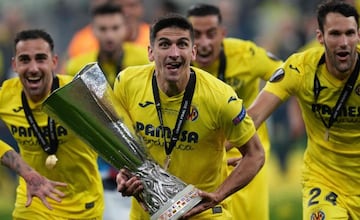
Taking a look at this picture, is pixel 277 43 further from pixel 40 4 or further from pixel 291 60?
pixel 291 60

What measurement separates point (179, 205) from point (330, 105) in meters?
1.78

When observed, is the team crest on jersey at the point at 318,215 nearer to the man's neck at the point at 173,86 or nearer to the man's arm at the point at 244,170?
the man's arm at the point at 244,170

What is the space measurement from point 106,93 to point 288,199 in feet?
23.6

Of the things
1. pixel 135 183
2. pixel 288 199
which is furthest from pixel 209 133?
pixel 288 199

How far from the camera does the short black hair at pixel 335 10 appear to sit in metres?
9.95

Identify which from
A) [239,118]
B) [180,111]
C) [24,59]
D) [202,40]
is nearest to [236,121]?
[239,118]

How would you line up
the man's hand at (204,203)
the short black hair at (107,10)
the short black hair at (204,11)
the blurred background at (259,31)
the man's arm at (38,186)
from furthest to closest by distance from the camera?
the blurred background at (259,31) < the short black hair at (107,10) < the short black hair at (204,11) < the man's arm at (38,186) < the man's hand at (204,203)

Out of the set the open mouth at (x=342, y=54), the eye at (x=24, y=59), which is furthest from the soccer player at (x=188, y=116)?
the eye at (x=24, y=59)

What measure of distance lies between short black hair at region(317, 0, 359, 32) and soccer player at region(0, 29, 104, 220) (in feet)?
7.35

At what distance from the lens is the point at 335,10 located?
10.0 meters

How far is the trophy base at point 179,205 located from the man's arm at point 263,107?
55.1 inches

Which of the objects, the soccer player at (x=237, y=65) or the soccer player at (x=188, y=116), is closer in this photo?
the soccer player at (x=188, y=116)

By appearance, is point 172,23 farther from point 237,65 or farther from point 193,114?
point 237,65

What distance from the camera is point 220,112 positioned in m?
9.36
